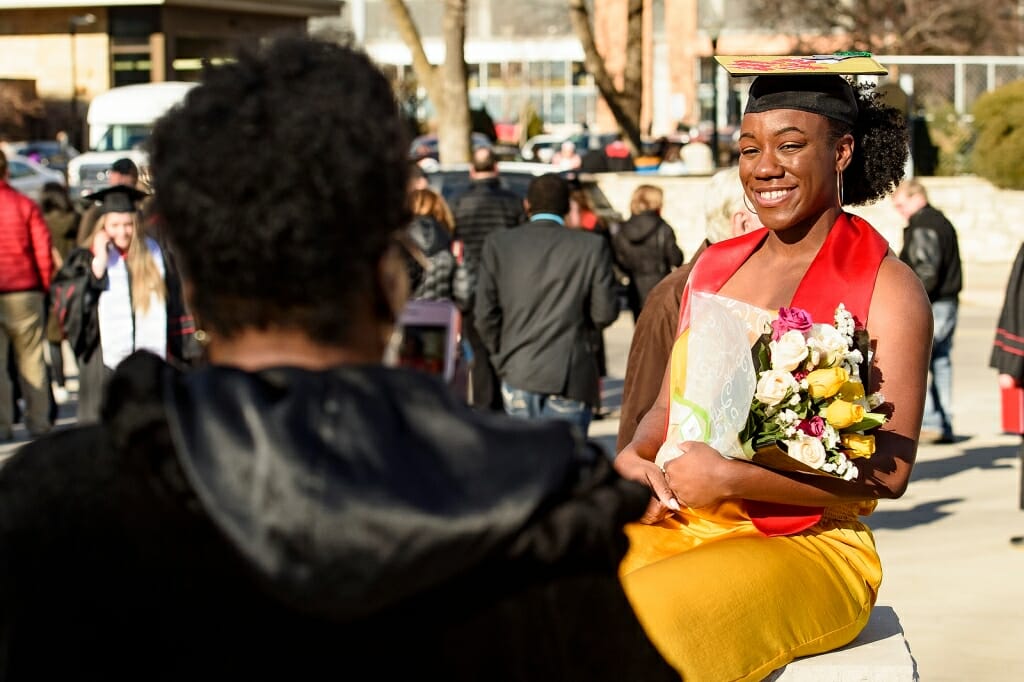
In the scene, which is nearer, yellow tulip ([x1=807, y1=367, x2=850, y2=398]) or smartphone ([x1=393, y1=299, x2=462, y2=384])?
yellow tulip ([x1=807, y1=367, x2=850, y2=398])

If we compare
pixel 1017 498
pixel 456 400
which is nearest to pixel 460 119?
pixel 1017 498

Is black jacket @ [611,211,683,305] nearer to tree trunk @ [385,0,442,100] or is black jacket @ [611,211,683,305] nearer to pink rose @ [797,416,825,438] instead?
pink rose @ [797,416,825,438]

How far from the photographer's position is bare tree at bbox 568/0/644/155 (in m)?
29.0

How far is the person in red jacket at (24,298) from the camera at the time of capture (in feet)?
37.5

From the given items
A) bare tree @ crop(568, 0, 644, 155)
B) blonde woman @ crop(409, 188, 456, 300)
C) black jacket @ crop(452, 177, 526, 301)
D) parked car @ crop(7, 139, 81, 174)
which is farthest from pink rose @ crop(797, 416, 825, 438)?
parked car @ crop(7, 139, 81, 174)

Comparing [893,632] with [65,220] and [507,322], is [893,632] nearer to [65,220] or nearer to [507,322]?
[507,322]

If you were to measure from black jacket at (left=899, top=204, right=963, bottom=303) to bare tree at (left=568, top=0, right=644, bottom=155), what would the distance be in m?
18.0

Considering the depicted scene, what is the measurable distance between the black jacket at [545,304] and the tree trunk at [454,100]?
1626cm

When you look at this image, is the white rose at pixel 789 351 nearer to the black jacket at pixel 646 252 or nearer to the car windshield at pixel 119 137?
the black jacket at pixel 646 252

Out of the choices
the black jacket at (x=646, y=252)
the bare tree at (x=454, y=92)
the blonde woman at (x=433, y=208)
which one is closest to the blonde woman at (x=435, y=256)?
the blonde woman at (x=433, y=208)

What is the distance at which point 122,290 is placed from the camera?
353 inches

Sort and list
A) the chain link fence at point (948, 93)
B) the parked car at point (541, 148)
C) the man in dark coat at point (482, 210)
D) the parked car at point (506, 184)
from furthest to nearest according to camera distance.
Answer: the parked car at point (541, 148) < the chain link fence at point (948, 93) < the parked car at point (506, 184) < the man in dark coat at point (482, 210)

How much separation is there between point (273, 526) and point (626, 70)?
93.8 ft

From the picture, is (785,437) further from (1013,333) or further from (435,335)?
(435,335)
